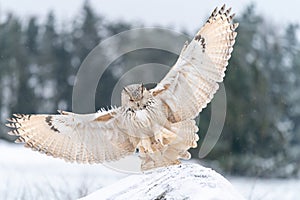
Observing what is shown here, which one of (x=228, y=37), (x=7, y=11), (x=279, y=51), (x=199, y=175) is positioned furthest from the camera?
(x=7, y=11)

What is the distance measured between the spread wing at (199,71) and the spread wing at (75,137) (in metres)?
0.33

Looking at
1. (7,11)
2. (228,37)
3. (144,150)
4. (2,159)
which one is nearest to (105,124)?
(144,150)

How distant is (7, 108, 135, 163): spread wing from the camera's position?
384cm

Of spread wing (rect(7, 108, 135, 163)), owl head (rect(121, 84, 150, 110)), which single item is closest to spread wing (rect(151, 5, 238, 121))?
owl head (rect(121, 84, 150, 110))

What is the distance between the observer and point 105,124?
382cm

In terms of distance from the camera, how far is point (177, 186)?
3109 mm

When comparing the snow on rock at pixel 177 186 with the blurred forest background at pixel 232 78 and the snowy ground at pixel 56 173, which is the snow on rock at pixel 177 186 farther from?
the blurred forest background at pixel 232 78

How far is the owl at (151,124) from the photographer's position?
12.3 ft

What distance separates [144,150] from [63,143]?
0.47m

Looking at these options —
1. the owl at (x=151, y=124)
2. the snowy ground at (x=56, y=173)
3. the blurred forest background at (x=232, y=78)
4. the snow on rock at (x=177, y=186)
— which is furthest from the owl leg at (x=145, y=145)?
the blurred forest background at (x=232, y=78)

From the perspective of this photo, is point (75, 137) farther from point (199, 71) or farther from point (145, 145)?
point (199, 71)

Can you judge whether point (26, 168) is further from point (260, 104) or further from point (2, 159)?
point (260, 104)

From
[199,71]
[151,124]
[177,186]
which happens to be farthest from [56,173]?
[177,186]

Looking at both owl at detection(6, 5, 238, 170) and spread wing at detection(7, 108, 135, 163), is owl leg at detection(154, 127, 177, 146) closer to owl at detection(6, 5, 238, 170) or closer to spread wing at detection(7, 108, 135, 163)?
owl at detection(6, 5, 238, 170)
